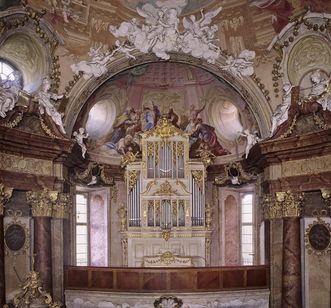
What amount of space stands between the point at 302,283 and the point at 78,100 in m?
9.49

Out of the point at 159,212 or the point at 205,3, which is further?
the point at 159,212

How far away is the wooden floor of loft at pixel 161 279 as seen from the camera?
20578 millimetres

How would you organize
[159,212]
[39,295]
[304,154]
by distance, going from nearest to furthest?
[39,295], [304,154], [159,212]

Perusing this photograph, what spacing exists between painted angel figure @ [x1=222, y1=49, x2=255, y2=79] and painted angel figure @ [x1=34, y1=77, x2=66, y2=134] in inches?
229

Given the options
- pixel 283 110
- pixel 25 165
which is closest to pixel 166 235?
pixel 25 165

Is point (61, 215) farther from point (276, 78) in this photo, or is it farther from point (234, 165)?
point (276, 78)

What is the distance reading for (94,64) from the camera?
21.9 metres

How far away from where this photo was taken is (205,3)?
21.1 metres

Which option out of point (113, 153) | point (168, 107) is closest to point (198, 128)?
point (168, 107)

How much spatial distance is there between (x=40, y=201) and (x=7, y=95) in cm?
359

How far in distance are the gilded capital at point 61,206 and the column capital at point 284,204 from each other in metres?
6.62

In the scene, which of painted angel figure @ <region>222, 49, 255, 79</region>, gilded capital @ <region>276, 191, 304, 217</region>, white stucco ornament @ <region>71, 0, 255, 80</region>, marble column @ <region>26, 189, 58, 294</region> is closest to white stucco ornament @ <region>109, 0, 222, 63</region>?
white stucco ornament @ <region>71, 0, 255, 80</region>

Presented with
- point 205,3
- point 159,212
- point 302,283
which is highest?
point 205,3

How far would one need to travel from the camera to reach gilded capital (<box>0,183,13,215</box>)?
18.6 metres
